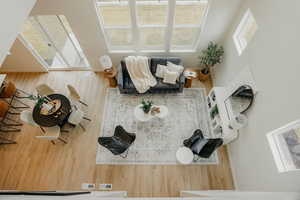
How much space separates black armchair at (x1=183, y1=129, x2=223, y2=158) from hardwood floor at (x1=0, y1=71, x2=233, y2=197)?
1.86 feet

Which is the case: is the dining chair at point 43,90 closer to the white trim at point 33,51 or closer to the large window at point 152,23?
the white trim at point 33,51

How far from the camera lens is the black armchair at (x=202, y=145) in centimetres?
329

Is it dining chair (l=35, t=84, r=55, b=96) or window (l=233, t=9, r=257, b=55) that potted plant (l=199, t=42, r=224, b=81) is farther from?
dining chair (l=35, t=84, r=55, b=96)

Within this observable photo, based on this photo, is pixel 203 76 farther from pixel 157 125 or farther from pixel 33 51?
pixel 33 51

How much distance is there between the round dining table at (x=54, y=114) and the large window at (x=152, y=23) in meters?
2.11

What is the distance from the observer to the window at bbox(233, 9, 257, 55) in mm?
3605

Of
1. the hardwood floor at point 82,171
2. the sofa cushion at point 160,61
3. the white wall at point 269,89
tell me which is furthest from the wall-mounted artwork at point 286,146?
the sofa cushion at point 160,61

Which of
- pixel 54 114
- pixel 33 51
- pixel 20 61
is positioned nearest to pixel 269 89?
pixel 54 114

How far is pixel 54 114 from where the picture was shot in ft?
12.5

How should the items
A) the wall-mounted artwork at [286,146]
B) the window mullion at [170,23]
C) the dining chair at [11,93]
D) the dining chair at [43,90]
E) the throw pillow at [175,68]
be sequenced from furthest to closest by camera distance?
the throw pillow at [175,68] < the dining chair at [11,93] < the dining chair at [43,90] < the window mullion at [170,23] < the wall-mounted artwork at [286,146]

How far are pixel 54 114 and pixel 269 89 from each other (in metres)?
4.40

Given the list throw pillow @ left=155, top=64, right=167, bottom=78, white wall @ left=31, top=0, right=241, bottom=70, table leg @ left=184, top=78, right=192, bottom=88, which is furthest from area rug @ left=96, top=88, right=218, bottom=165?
white wall @ left=31, top=0, right=241, bottom=70

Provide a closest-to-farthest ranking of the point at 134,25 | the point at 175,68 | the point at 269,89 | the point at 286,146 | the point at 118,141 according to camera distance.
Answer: the point at 286,146
the point at 269,89
the point at 118,141
the point at 134,25
the point at 175,68

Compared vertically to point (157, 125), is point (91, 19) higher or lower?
higher
